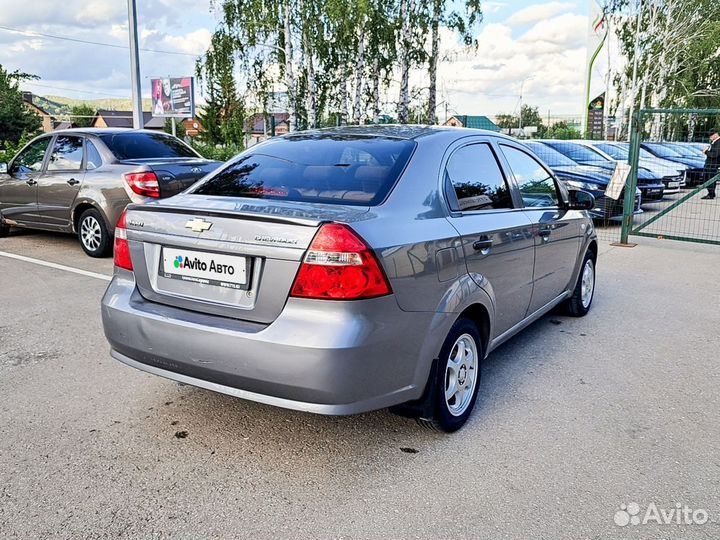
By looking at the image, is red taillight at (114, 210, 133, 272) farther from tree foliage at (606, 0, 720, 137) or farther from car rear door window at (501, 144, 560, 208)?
tree foliage at (606, 0, 720, 137)

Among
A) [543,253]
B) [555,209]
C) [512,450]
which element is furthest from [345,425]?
[555,209]

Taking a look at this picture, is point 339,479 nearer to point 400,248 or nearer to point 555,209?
point 400,248

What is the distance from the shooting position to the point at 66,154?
8312 mm

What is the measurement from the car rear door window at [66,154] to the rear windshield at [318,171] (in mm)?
5108

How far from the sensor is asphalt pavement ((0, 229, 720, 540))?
2596 millimetres

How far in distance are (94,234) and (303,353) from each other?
6309 mm

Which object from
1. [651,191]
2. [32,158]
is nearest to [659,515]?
[32,158]

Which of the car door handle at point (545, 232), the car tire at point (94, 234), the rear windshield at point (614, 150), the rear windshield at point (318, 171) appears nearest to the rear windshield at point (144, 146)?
the car tire at point (94, 234)

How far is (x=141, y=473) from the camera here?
9.63 feet

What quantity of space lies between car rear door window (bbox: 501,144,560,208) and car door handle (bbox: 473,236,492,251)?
882 mm

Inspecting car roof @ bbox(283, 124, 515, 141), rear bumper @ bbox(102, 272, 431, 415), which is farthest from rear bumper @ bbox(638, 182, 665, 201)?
rear bumper @ bbox(102, 272, 431, 415)

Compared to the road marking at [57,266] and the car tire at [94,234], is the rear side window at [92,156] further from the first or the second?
the road marking at [57,266]

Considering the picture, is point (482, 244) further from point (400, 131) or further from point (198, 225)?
point (198, 225)

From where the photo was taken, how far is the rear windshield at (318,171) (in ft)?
10.6
